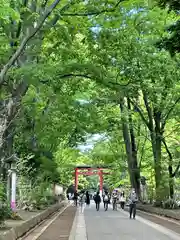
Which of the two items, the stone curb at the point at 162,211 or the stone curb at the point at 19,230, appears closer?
the stone curb at the point at 19,230

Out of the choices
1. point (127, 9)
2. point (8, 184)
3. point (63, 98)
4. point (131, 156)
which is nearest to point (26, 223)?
point (8, 184)

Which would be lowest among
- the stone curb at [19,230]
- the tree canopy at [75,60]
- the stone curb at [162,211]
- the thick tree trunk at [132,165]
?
the stone curb at [162,211]

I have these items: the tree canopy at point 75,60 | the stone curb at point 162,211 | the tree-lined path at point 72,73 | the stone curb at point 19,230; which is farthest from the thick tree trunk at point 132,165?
the stone curb at point 19,230

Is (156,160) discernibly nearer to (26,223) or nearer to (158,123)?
(158,123)

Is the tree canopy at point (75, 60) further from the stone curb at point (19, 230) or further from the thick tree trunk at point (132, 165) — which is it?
the thick tree trunk at point (132, 165)

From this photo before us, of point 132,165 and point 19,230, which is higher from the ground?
point 132,165

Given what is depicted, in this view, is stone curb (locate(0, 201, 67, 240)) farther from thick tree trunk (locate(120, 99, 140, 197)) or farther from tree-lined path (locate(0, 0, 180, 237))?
thick tree trunk (locate(120, 99, 140, 197))

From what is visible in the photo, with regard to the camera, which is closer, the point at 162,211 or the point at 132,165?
the point at 162,211

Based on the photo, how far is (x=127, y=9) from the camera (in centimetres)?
1516

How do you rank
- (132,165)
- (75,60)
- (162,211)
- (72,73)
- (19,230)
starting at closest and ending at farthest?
(19,230)
(72,73)
(75,60)
(162,211)
(132,165)

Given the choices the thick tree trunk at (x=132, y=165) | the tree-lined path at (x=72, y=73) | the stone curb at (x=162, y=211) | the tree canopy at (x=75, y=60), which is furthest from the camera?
the thick tree trunk at (x=132, y=165)

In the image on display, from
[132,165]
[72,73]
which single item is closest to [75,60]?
[72,73]

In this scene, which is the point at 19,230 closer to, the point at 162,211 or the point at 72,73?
the point at 72,73

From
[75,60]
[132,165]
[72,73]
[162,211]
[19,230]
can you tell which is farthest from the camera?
[132,165]
